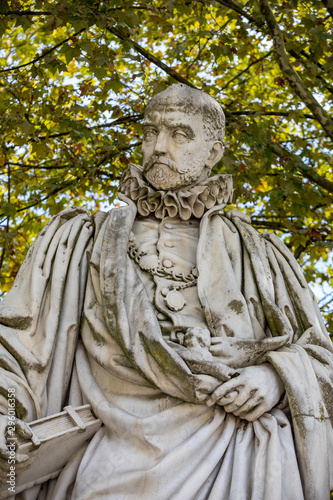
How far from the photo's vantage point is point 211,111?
591cm

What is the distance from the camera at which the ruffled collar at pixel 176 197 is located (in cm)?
575

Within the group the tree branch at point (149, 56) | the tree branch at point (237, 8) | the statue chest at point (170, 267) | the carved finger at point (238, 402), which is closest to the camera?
the carved finger at point (238, 402)

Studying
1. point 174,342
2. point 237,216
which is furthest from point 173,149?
point 174,342

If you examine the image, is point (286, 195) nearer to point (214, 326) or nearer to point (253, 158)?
point (253, 158)

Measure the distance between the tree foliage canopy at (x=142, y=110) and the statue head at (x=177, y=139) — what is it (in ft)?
10.6

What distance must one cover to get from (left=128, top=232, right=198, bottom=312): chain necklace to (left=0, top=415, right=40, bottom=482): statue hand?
112 cm

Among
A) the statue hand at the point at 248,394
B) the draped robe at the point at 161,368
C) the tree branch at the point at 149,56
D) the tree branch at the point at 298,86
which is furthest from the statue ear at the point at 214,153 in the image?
the tree branch at the point at 149,56

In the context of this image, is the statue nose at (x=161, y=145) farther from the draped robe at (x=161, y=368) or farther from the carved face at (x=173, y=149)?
the draped robe at (x=161, y=368)

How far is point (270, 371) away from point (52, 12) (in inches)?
196

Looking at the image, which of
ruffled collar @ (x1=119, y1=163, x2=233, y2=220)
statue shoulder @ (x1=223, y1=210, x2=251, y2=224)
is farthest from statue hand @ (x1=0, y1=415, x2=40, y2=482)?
statue shoulder @ (x1=223, y1=210, x2=251, y2=224)

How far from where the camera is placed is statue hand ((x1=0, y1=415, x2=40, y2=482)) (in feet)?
14.6

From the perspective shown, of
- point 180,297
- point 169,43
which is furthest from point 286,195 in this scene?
point 180,297

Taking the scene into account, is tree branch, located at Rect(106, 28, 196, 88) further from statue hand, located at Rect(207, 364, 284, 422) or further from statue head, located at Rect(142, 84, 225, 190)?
statue hand, located at Rect(207, 364, 284, 422)

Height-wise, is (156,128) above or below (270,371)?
above
